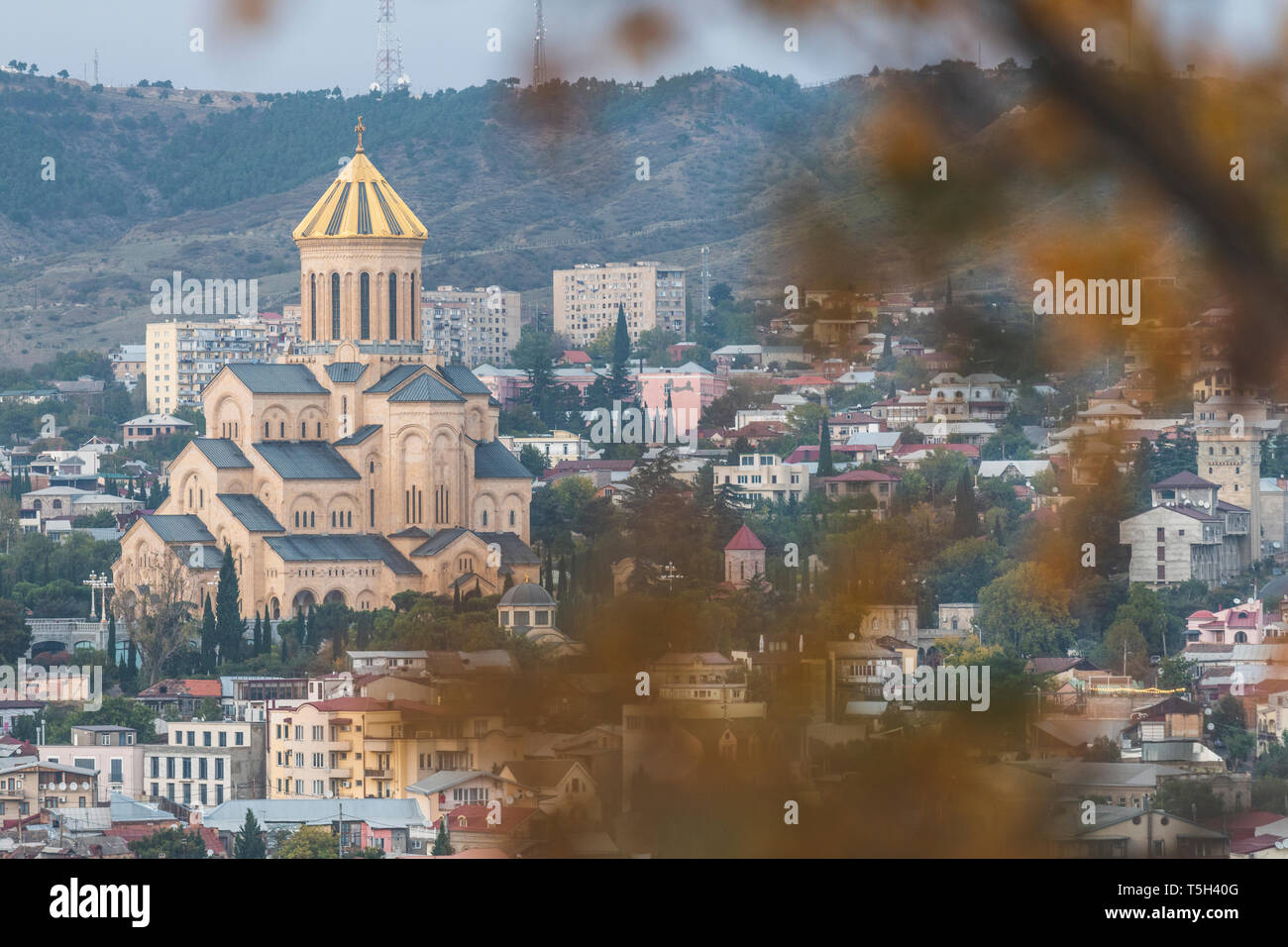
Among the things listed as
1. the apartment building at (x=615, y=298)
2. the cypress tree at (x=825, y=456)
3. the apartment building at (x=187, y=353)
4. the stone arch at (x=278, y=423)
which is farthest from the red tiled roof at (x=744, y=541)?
the apartment building at (x=187, y=353)

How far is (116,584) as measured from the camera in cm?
4053

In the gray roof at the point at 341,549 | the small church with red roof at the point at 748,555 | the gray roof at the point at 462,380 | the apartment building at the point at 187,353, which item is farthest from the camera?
the apartment building at the point at 187,353

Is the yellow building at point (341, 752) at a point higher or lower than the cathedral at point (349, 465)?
lower

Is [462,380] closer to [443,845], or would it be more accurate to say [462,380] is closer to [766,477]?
[766,477]

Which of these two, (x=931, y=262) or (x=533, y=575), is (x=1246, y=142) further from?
(x=533, y=575)

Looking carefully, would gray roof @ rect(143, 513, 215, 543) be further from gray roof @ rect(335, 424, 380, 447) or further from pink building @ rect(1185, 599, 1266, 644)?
pink building @ rect(1185, 599, 1266, 644)

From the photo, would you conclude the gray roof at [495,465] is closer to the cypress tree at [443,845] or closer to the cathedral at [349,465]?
the cathedral at [349,465]

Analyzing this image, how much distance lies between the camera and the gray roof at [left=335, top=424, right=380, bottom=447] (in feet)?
138

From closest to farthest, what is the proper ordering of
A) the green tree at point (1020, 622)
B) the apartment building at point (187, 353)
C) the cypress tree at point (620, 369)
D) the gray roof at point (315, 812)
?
1. the gray roof at point (315, 812)
2. the green tree at point (1020, 622)
3. the cypress tree at point (620, 369)
4. the apartment building at point (187, 353)

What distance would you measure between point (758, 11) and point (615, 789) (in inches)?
50.1

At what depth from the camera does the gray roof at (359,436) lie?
138 feet

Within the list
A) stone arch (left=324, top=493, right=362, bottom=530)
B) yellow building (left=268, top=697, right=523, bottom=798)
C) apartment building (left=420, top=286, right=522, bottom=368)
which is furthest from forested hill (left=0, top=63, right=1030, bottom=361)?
yellow building (left=268, top=697, right=523, bottom=798)

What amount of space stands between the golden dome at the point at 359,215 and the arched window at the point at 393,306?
0.78 metres
